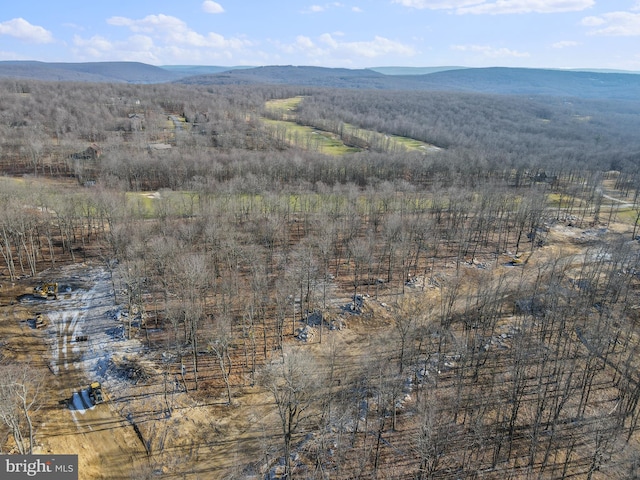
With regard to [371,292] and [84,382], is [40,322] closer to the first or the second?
[84,382]

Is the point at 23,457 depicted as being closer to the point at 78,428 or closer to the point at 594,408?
the point at 78,428

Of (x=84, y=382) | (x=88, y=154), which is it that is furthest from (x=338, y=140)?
(x=84, y=382)

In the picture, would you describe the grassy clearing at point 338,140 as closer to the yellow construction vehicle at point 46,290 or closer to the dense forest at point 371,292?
the dense forest at point 371,292

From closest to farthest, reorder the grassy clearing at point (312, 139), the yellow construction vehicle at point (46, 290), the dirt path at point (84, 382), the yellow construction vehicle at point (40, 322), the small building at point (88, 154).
Answer: the dirt path at point (84, 382) < the yellow construction vehicle at point (40, 322) < the yellow construction vehicle at point (46, 290) < the small building at point (88, 154) < the grassy clearing at point (312, 139)

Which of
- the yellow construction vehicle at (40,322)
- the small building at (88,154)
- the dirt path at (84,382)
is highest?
the small building at (88,154)

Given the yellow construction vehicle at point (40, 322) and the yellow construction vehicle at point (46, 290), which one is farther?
the yellow construction vehicle at point (46, 290)

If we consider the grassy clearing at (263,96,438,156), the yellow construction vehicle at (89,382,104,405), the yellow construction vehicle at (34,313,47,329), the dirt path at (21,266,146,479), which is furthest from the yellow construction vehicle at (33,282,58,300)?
the grassy clearing at (263,96,438,156)

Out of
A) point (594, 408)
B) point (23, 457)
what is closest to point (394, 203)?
point (594, 408)

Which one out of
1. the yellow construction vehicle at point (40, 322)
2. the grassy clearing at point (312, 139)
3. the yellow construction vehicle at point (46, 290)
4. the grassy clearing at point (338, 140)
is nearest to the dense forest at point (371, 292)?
the yellow construction vehicle at point (46, 290)
